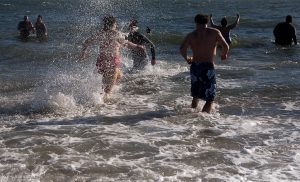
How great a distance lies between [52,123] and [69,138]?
0.80 m

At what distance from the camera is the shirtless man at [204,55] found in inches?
285

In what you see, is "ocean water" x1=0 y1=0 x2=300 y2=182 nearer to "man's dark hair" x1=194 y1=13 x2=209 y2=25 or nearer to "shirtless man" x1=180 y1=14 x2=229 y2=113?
"shirtless man" x1=180 y1=14 x2=229 y2=113

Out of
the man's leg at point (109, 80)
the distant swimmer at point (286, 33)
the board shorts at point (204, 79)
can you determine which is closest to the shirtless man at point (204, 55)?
→ the board shorts at point (204, 79)

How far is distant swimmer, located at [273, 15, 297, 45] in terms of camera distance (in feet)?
53.5

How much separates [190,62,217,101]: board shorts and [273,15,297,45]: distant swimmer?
9.86 m

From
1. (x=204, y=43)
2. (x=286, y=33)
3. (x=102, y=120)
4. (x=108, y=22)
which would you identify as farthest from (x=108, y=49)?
(x=286, y=33)

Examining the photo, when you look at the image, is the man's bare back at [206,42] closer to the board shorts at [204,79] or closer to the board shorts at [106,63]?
the board shorts at [204,79]

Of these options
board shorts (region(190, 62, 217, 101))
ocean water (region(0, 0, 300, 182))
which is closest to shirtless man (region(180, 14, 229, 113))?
board shorts (region(190, 62, 217, 101))

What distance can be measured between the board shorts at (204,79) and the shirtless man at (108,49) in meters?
1.52

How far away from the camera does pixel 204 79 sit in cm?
734

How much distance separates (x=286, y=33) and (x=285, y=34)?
0.17ft

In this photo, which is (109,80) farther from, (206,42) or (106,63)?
(206,42)

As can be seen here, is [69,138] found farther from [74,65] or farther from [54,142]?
[74,65]

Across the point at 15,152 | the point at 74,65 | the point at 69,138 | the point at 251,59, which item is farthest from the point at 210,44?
the point at 251,59
